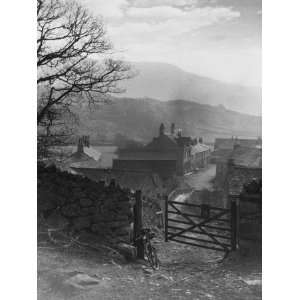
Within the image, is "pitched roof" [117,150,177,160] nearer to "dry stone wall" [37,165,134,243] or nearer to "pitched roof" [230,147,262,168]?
"dry stone wall" [37,165,134,243]

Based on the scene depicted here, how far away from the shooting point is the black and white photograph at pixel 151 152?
17.6 feet

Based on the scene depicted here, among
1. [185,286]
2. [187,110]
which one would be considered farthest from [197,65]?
[185,286]

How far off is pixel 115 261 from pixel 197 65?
2.31 meters

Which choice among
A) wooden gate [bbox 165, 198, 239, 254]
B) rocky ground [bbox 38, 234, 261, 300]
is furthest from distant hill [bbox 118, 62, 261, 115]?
rocky ground [bbox 38, 234, 261, 300]

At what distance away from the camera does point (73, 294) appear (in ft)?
17.7

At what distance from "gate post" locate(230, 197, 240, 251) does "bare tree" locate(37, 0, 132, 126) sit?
71.5 inches

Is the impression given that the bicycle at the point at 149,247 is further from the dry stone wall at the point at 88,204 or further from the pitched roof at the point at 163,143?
the pitched roof at the point at 163,143

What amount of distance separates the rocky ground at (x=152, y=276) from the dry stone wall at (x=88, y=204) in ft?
0.87

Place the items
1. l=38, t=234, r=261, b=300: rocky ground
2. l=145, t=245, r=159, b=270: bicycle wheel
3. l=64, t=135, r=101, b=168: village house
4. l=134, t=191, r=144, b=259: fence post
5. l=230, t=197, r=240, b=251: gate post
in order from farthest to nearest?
l=64, t=135, r=101, b=168: village house < l=134, t=191, r=144, b=259: fence post < l=145, t=245, r=159, b=270: bicycle wheel < l=230, t=197, r=240, b=251: gate post < l=38, t=234, r=261, b=300: rocky ground

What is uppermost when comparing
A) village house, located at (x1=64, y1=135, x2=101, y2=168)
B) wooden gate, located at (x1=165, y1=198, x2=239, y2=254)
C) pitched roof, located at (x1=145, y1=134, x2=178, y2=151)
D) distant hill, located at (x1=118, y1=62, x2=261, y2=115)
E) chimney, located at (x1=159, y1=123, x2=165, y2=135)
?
distant hill, located at (x1=118, y1=62, x2=261, y2=115)

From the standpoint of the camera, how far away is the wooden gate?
5.45m

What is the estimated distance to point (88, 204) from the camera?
5.78 metres

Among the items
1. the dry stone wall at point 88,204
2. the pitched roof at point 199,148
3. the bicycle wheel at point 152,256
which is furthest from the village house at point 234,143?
the bicycle wheel at point 152,256
